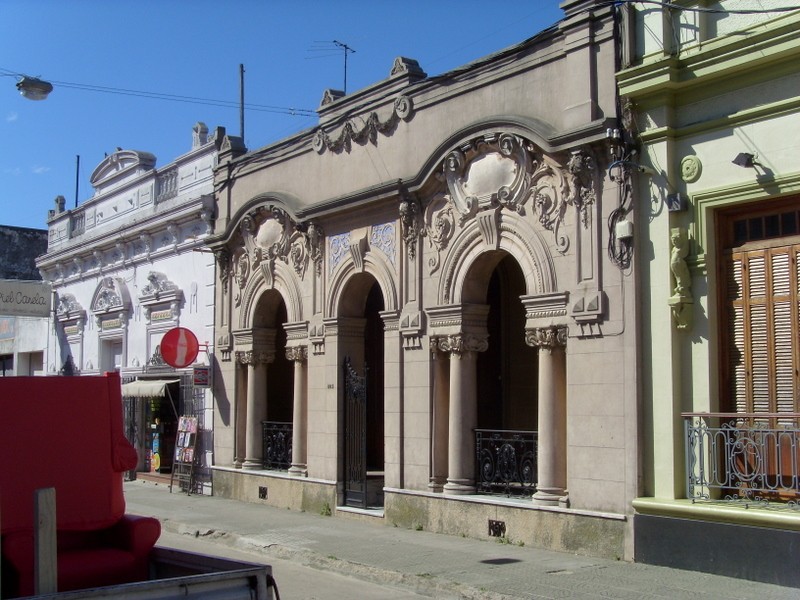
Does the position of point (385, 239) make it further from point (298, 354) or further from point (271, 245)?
point (271, 245)

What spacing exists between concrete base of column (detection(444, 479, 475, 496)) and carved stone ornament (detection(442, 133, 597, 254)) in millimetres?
3730

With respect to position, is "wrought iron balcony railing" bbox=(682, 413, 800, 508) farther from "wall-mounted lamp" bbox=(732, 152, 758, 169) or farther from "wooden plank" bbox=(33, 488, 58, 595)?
"wooden plank" bbox=(33, 488, 58, 595)

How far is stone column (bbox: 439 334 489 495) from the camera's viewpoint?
46.2 feet

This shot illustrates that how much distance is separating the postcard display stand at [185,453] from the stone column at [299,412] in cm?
360

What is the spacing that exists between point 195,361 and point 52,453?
15.0 metres

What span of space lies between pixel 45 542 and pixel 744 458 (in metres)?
8.12

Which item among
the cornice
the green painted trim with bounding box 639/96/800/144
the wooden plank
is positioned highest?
the cornice

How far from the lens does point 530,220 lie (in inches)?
518

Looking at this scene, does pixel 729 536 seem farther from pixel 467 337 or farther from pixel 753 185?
pixel 467 337

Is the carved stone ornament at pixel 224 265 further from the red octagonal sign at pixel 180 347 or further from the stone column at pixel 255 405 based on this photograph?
the stone column at pixel 255 405

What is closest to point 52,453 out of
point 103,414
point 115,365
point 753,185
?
point 103,414

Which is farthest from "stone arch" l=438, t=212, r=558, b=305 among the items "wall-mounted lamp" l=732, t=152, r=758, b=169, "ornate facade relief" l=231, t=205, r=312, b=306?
"ornate facade relief" l=231, t=205, r=312, b=306

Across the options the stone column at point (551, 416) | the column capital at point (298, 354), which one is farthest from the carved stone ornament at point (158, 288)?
the stone column at point (551, 416)

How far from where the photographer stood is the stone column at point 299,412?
1767 centimetres
